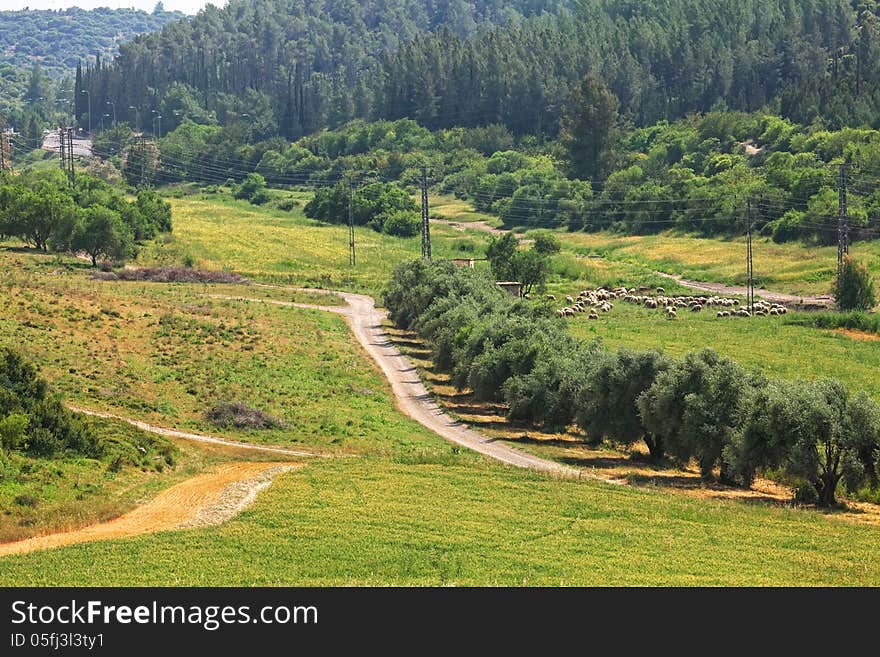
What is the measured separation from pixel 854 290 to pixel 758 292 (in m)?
18.3

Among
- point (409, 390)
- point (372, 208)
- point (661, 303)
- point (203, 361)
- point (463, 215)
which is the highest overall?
point (372, 208)

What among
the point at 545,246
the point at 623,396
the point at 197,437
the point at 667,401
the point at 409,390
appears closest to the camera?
the point at 667,401

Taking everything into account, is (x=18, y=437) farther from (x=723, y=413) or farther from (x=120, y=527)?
(x=723, y=413)

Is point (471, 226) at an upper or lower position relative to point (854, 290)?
upper

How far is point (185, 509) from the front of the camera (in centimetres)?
4522

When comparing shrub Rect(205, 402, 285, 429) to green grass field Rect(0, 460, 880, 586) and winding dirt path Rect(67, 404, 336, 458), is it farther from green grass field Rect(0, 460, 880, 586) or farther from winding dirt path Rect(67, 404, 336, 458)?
green grass field Rect(0, 460, 880, 586)

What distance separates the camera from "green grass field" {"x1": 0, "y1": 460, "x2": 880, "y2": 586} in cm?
3594

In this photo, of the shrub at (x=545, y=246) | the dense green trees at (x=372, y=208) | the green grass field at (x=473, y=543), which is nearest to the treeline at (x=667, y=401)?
the green grass field at (x=473, y=543)

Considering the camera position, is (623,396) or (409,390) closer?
(623,396)

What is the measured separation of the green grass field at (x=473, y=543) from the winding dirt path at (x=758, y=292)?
6761 centimetres

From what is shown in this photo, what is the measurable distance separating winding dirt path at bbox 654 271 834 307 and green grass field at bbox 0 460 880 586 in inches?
2662

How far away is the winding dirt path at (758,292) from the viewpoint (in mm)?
114562

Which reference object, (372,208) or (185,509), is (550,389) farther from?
(372,208)

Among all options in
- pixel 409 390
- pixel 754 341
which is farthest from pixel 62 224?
pixel 754 341
